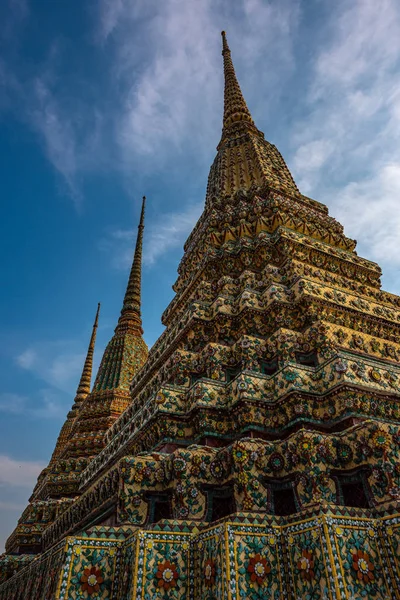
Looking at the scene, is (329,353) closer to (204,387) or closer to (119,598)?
(204,387)

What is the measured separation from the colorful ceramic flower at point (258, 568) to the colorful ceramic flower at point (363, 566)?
2.52 ft

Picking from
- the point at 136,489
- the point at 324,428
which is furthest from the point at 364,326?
the point at 136,489

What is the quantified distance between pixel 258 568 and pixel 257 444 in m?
1.45

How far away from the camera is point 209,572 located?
3738mm

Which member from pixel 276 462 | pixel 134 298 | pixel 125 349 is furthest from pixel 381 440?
pixel 134 298

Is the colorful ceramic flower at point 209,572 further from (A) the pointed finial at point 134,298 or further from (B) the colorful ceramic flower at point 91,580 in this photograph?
(A) the pointed finial at point 134,298

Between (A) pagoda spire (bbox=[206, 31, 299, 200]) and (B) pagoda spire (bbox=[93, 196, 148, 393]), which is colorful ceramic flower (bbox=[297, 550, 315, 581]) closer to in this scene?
(A) pagoda spire (bbox=[206, 31, 299, 200])

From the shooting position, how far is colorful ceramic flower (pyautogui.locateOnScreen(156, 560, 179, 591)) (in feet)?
12.3

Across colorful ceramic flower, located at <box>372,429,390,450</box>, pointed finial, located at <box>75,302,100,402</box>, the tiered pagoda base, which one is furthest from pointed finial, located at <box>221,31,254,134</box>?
pointed finial, located at <box>75,302,100,402</box>

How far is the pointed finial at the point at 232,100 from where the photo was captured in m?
16.5

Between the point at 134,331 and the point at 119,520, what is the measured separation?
16.3 metres

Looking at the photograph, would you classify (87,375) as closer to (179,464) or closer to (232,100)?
(232,100)

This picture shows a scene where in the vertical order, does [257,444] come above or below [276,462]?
above

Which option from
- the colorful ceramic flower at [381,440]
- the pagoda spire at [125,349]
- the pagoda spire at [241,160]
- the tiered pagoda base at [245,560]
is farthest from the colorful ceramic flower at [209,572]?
the pagoda spire at [125,349]
